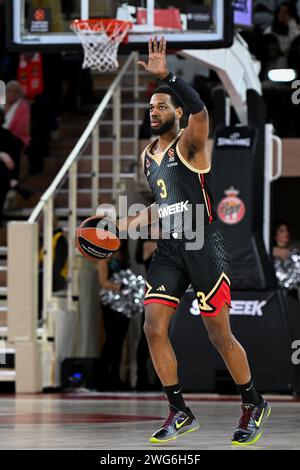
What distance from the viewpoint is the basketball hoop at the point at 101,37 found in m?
13.7

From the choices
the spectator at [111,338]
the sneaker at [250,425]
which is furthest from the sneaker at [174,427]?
the spectator at [111,338]

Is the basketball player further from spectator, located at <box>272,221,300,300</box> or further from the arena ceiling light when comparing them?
the arena ceiling light

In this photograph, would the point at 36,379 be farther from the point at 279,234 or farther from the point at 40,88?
the point at 40,88

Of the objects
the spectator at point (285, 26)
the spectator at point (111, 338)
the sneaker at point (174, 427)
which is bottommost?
the spectator at point (111, 338)

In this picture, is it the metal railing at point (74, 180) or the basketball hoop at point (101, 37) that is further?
the metal railing at point (74, 180)

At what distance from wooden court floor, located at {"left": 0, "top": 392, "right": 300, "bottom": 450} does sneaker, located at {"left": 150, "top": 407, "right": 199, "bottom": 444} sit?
0.22 feet

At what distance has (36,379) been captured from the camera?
49.2ft

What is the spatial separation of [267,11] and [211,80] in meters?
2.28

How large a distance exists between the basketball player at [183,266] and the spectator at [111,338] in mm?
7060

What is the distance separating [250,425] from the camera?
28.3 feet

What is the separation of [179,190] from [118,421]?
2.44 m

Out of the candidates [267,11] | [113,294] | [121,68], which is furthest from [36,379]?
[267,11]

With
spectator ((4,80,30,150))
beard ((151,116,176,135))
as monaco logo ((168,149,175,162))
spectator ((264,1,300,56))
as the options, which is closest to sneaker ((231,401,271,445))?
as monaco logo ((168,149,175,162))

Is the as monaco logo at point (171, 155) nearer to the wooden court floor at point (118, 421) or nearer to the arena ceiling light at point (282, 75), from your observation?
the wooden court floor at point (118, 421)
